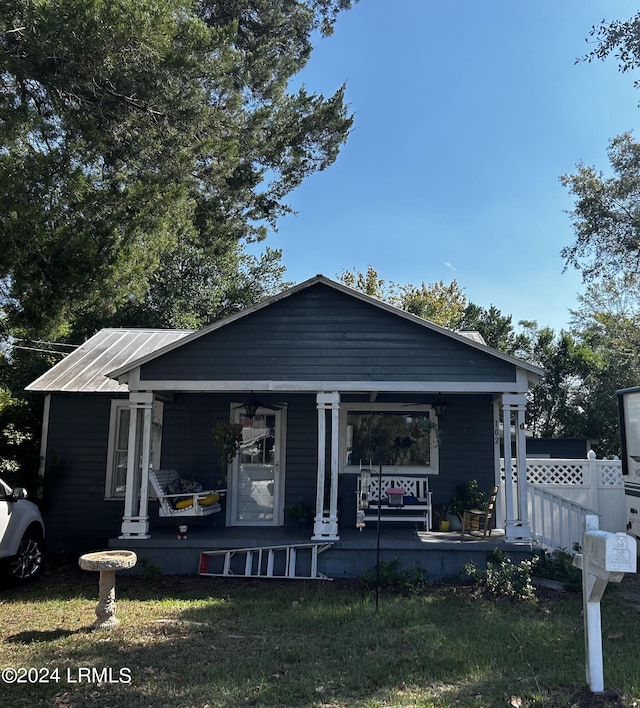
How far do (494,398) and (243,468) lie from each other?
15.3 ft

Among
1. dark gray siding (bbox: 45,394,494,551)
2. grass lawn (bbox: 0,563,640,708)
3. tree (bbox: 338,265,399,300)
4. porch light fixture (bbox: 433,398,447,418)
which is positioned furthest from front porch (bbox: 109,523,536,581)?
tree (bbox: 338,265,399,300)

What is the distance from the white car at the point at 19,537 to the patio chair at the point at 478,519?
6.37 metres

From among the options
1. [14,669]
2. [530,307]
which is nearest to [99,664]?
[14,669]

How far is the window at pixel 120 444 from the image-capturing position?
1071 centimetres

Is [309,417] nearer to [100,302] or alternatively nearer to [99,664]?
[100,302]

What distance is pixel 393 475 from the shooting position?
1034 centimetres

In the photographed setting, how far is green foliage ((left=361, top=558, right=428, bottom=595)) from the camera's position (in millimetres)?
7660

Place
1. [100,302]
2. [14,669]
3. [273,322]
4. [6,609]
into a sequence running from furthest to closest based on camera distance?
[273,322] < [100,302] < [6,609] < [14,669]

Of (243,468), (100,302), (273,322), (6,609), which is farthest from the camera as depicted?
(243,468)

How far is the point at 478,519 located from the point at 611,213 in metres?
9.93

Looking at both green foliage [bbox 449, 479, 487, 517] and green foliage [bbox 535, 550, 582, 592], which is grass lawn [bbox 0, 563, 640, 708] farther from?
green foliage [bbox 449, 479, 487, 517]

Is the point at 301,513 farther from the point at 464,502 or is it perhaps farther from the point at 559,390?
the point at 559,390

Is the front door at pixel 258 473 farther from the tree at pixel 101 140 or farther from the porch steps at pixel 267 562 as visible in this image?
the tree at pixel 101 140

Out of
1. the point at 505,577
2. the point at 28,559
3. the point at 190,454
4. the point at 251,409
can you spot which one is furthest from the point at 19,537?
the point at 505,577
